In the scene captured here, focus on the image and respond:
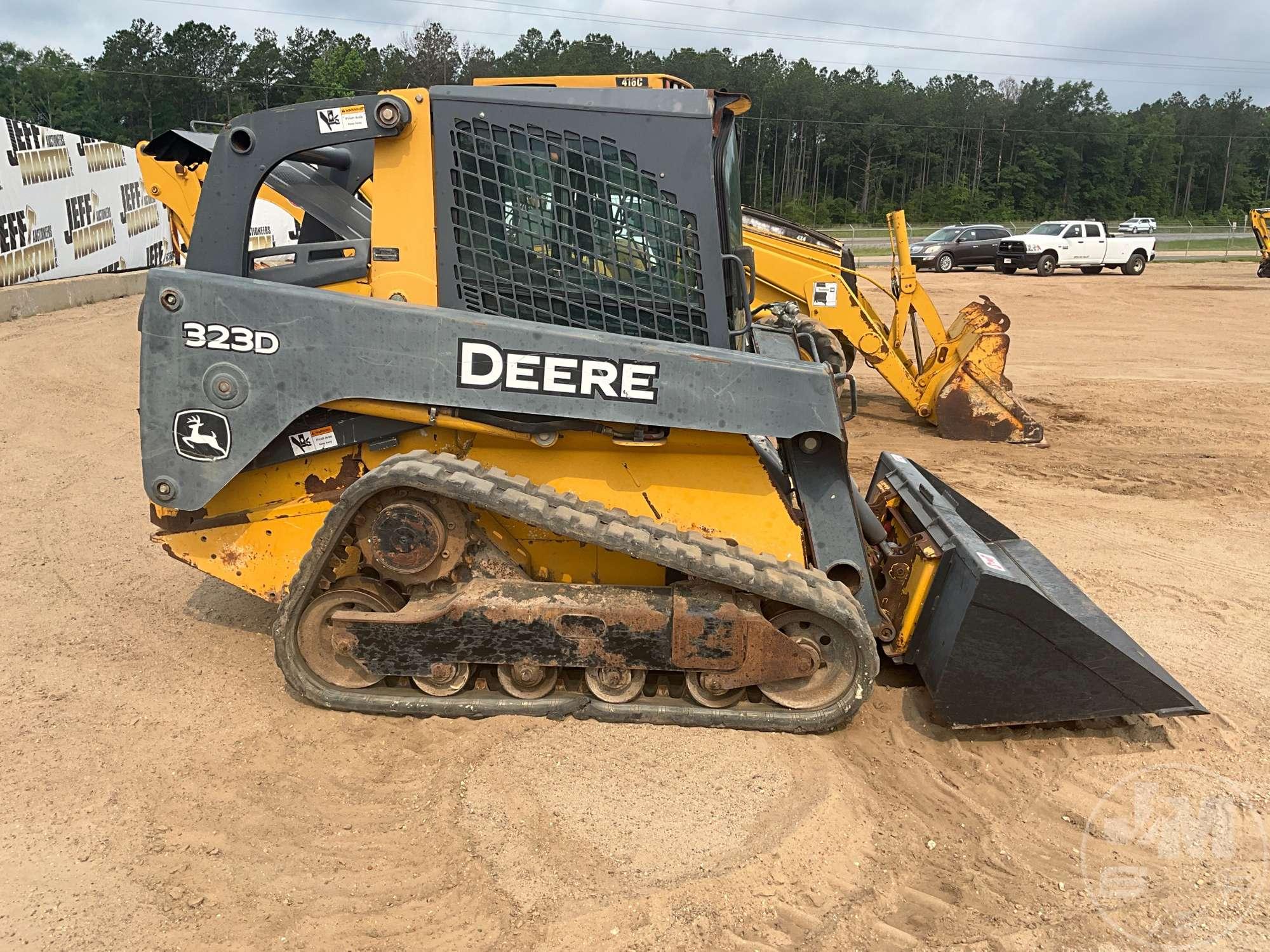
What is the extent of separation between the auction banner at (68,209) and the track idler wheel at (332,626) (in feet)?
45.5

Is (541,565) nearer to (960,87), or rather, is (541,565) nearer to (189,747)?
(189,747)

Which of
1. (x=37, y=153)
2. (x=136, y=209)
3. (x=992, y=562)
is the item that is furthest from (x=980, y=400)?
(x=136, y=209)

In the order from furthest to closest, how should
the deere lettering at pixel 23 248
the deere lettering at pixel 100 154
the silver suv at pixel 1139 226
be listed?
the silver suv at pixel 1139 226 → the deere lettering at pixel 100 154 → the deere lettering at pixel 23 248

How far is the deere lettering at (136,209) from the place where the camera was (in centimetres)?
1928

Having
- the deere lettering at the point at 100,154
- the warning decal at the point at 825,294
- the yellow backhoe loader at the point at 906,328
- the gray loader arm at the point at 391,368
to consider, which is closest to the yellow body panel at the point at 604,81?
the gray loader arm at the point at 391,368

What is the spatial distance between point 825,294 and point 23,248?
1304cm

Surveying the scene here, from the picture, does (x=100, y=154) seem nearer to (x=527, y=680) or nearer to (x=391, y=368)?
(x=391, y=368)

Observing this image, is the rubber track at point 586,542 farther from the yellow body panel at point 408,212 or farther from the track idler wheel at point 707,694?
the yellow body panel at point 408,212

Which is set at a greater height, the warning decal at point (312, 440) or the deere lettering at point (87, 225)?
the deere lettering at point (87, 225)

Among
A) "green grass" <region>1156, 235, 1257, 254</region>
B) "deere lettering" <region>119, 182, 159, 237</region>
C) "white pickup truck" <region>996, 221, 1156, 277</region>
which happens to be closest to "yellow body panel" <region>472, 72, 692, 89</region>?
"deere lettering" <region>119, 182, 159, 237</region>

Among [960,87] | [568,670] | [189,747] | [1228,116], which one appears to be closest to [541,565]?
[568,670]

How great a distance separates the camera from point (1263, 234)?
2752 centimetres

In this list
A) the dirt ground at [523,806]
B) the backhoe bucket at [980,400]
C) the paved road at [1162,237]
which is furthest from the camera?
the paved road at [1162,237]

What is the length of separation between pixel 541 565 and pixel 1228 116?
109124 mm
